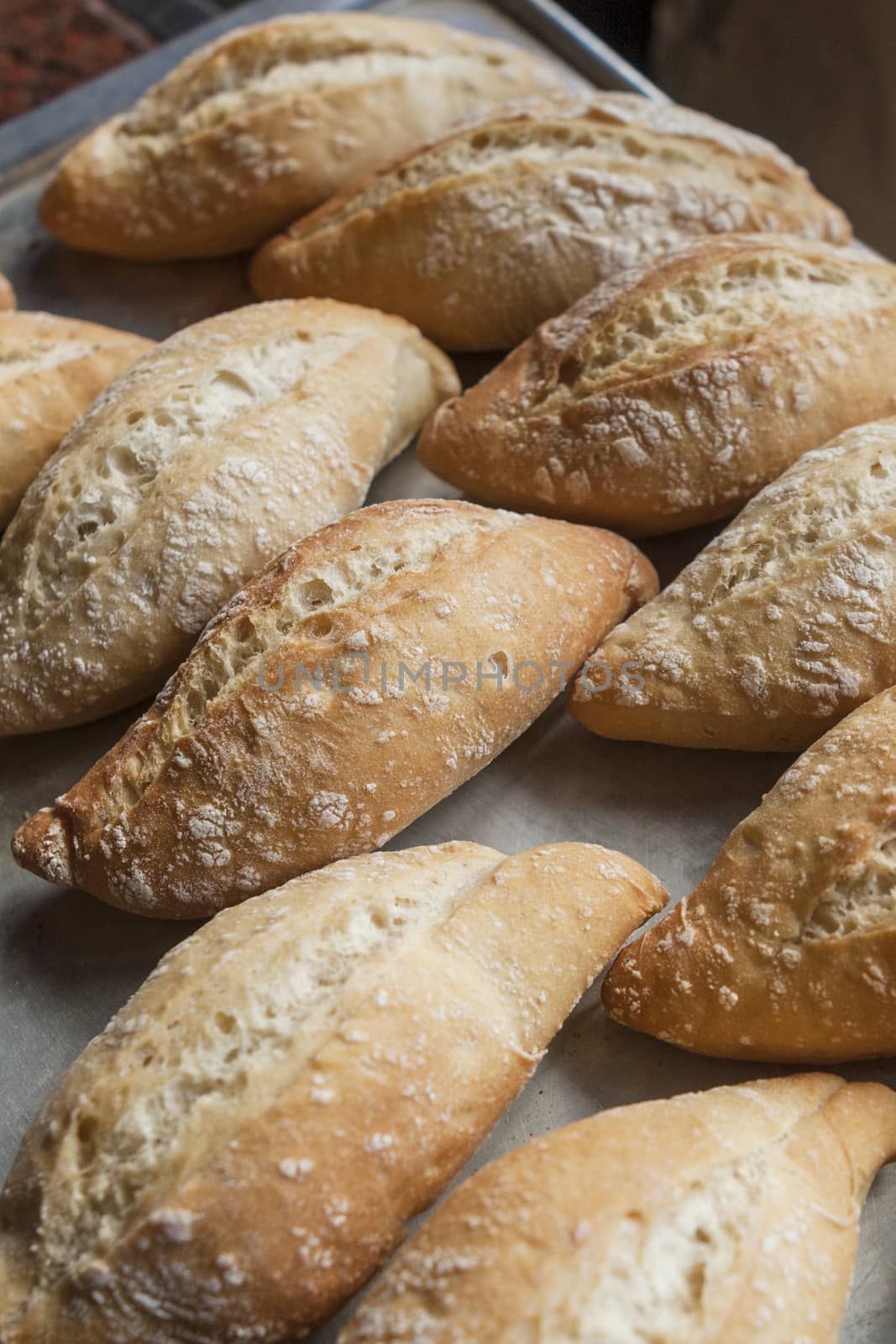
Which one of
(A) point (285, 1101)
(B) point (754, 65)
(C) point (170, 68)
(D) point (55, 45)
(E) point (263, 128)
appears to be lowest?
(A) point (285, 1101)

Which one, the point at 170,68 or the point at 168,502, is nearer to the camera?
the point at 168,502

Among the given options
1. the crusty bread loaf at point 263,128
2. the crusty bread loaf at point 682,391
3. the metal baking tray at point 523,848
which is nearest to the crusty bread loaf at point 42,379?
the crusty bread loaf at point 263,128

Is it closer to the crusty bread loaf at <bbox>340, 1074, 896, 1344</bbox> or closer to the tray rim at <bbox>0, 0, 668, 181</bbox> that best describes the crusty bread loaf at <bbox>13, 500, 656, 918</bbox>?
the crusty bread loaf at <bbox>340, 1074, 896, 1344</bbox>

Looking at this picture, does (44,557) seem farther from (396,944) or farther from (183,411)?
(396,944)

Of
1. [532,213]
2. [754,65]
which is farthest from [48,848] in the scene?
[754,65]

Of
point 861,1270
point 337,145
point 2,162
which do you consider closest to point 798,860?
point 861,1270

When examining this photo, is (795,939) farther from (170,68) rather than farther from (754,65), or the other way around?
(754,65)

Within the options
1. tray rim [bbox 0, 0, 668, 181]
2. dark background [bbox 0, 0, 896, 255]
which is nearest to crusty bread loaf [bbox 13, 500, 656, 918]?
tray rim [bbox 0, 0, 668, 181]
